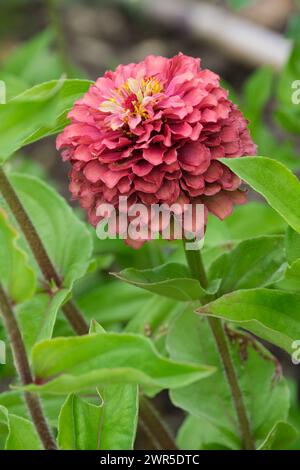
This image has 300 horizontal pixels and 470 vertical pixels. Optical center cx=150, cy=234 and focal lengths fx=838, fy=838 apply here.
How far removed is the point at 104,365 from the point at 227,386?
1.71 feet

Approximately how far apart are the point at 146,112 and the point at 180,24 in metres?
2.13

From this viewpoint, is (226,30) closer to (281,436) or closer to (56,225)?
(56,225)

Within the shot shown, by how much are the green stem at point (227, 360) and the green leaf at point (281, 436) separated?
0.06 meters

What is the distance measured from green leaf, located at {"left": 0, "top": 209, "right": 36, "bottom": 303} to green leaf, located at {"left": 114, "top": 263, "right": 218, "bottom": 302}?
0.48 ft

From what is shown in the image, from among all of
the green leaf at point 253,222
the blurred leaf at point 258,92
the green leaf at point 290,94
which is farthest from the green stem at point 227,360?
the blurred leaf at point 258,92

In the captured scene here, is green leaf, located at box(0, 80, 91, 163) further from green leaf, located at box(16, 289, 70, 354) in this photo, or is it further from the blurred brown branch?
the blurred brown branch

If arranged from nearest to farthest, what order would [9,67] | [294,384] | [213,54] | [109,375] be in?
[109,375]
[294,384]
[9,67]
[213,54]

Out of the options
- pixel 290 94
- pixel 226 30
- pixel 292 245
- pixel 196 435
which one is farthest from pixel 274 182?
pixel 226 30

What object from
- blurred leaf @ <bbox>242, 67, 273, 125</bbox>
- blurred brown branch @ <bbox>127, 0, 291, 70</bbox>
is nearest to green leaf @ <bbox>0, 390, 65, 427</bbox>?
blurred leaf @ <bbox>242, 67, 273, 125</bbox>

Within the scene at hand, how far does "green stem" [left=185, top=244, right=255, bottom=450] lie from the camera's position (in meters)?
1.08

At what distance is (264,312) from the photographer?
3.19ft

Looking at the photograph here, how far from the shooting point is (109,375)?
2.49 ft
